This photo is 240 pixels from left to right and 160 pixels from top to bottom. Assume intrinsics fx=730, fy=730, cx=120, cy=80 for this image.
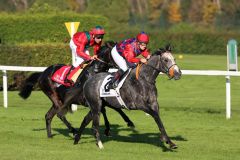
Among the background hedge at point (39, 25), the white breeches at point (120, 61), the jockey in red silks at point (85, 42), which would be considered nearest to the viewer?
the white breeches at point (120, 61)

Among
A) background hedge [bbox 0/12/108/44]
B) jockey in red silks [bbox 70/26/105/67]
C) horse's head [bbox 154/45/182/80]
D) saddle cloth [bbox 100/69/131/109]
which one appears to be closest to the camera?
horse's head [bbox 154/45/182/80]

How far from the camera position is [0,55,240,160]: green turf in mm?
9602

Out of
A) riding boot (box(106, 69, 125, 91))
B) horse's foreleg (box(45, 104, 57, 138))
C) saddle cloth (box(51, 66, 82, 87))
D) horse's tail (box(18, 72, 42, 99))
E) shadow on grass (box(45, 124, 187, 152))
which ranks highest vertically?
riding boot (box(106, 69, 125, 91))

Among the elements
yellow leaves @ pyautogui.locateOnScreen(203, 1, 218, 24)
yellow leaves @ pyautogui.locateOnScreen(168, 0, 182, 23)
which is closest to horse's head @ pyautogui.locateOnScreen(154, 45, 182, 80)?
yellow leaves @ pyautogui.locateOnScreen(203, 1, 218, 24)

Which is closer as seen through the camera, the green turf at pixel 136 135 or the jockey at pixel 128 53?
the green turf at pixel 136 135

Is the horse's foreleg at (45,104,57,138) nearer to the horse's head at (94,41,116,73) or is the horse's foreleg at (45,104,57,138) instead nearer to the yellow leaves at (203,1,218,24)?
the horse's head at (94,41,116,73)

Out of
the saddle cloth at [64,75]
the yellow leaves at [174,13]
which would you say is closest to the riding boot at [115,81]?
the saddle cloth at [64,75]

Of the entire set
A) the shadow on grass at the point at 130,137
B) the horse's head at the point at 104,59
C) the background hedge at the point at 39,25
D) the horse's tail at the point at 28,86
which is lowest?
the background hedge at the point at 39,25

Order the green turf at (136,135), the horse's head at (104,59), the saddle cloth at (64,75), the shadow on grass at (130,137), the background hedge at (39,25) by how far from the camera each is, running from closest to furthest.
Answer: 1. the green turf at (136,135)
2. the shadow on grass at (130,137)
3. the horse's head at (104,59)
4. the saddle cloth at (64,75)
5. the background hedge at (39,25)

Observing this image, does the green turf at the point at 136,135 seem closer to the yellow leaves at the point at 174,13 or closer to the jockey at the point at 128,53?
the jockey at the point at 128,53

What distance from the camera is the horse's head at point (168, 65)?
977cm

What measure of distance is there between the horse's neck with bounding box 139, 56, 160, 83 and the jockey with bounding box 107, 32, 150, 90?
0.37ft

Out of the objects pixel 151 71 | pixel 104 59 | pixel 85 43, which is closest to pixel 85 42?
pixel 85 43

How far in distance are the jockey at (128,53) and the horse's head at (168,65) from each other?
0.31 meters
